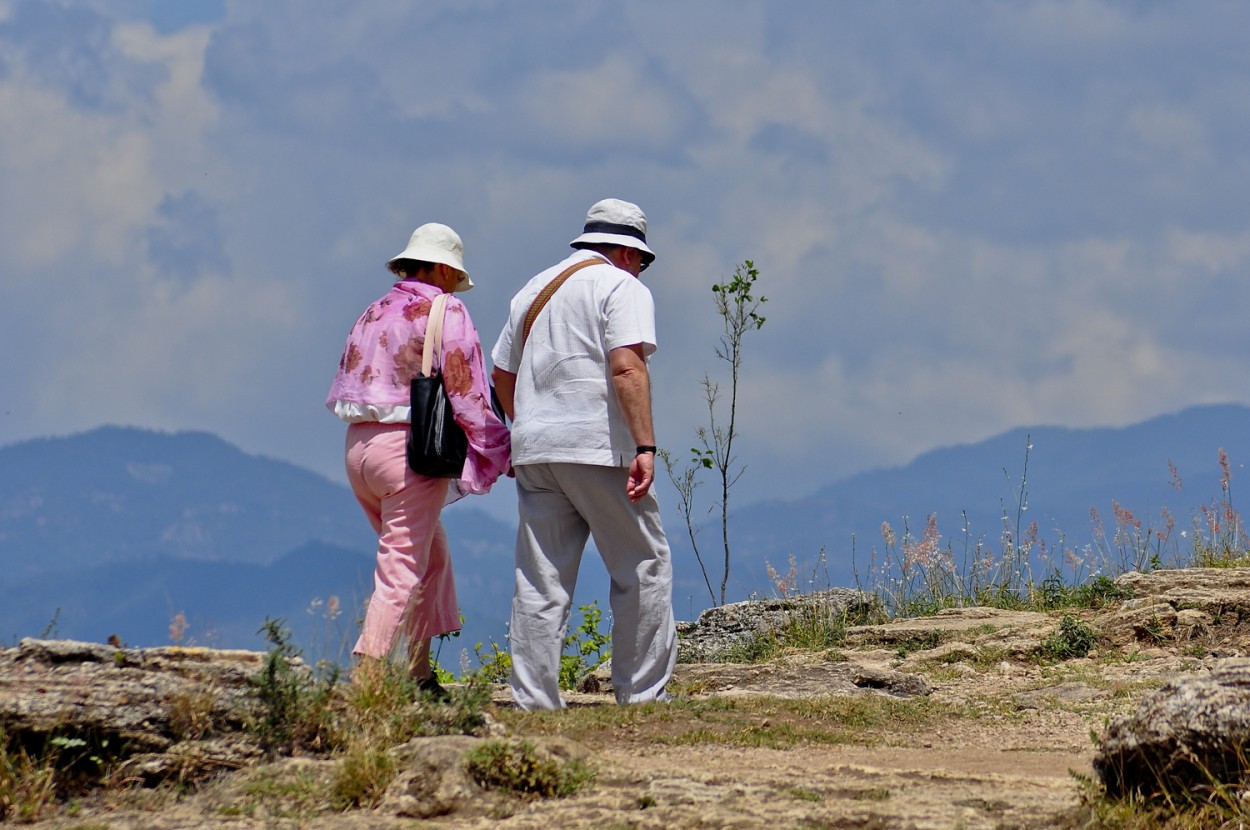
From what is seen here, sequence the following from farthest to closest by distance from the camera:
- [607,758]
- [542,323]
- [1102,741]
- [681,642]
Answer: [681,642]
[542,323]
[607,758]
[1102,741]

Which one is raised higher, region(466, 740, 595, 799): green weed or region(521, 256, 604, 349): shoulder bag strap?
region(521, 256, 604, 349): shoulder bag strap

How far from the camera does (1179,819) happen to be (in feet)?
13.8

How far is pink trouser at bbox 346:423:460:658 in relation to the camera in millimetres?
6379

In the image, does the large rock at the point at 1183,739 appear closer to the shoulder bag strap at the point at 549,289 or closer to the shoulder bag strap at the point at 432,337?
the shoulder bag strap at the point at 549,289

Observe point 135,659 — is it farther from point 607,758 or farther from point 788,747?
point 788,747

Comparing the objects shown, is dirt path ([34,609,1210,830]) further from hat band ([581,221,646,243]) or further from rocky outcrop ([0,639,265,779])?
hat band ([581,221,646,243])

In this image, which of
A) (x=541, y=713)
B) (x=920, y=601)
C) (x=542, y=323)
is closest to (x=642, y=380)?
(x=542, y=323)

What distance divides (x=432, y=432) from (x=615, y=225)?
55.3 inches

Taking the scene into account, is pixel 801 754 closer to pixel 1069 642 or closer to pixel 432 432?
pixel 432 432

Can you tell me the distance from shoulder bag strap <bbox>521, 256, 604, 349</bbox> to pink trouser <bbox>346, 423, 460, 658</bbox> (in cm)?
82

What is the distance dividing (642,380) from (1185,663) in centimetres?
455

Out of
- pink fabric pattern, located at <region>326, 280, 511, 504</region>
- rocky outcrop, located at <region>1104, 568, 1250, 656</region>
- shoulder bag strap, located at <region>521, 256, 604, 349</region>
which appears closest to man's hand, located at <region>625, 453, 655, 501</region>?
pink fabric pattern, located at <region>326, 280, 511, 504</region>

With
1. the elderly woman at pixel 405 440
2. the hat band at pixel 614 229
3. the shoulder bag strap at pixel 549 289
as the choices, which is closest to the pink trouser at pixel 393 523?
the elderly woman at pixel 405 440

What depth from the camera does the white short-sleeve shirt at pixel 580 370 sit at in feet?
21.1
